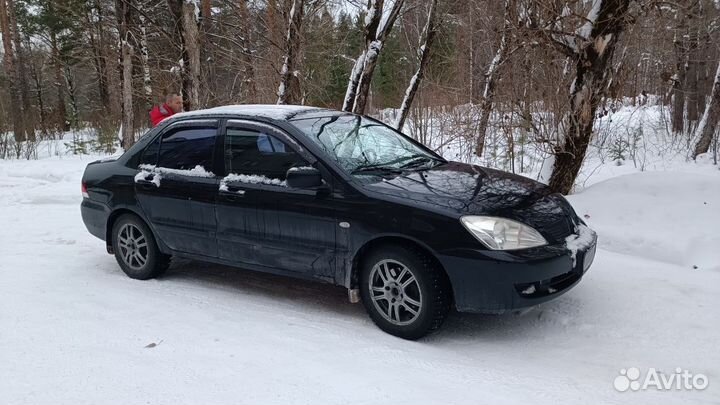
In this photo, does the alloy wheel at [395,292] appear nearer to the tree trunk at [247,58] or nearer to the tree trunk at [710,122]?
the tree trunk at [247,58]

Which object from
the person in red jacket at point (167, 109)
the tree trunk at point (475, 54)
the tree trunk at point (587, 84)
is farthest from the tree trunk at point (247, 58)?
the tree trunk at point (587, 84)

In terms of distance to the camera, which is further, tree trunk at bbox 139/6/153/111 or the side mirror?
tree trunk at bbox 139/6/153/111

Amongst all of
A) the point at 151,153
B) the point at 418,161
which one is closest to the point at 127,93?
the point at 151,153

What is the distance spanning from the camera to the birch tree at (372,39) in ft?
34.9

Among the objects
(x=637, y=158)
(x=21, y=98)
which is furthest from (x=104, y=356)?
(x=21, y=98)

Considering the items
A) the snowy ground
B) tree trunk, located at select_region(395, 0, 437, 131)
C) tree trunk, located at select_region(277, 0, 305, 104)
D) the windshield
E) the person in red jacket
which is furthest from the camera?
tree trunk, located at select_region(395, 0, 437, 131)

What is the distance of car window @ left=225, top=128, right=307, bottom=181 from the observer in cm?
440

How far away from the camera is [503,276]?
354 centimetres

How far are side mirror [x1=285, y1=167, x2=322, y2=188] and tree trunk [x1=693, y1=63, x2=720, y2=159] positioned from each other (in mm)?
11796

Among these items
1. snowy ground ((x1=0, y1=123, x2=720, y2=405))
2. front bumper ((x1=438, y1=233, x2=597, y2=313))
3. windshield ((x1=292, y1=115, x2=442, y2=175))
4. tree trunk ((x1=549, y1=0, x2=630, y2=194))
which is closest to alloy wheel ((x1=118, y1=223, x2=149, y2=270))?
snowy ground ((x1=0, y1=123, x2=720, y2=405))

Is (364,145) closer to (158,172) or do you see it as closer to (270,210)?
(270,210)

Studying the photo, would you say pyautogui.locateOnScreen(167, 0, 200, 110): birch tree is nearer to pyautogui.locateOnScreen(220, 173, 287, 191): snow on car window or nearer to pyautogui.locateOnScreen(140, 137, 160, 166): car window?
pyautogui.locateOnScreen(140, 137, 160, 166): car window

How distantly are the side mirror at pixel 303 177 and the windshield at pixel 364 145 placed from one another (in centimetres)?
26

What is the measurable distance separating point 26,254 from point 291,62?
26.3ft
